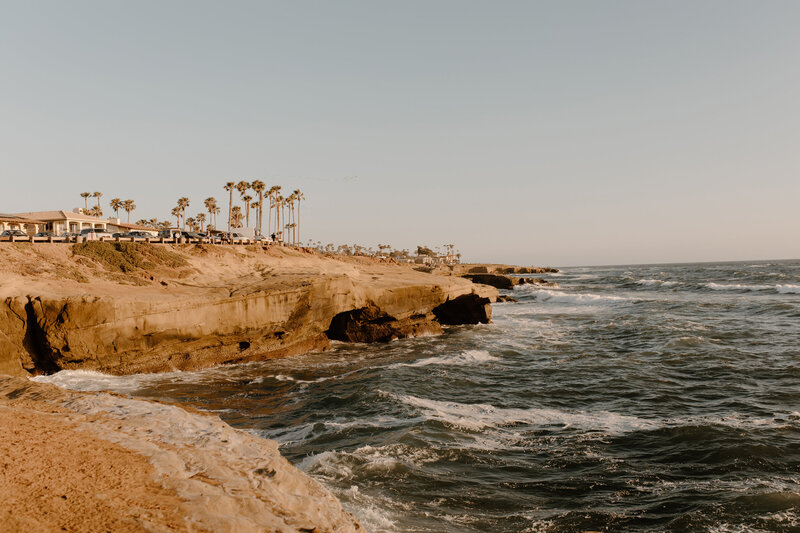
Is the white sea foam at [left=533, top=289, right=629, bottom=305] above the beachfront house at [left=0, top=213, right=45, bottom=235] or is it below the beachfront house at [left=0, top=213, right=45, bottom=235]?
below

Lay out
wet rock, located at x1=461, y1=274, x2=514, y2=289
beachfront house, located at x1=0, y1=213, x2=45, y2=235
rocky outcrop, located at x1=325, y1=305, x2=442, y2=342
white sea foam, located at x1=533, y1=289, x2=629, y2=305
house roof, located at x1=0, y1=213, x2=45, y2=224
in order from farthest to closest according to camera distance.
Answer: wet rock, located at x1=461, y1=274, x2=514, y2=289
white sea foam, located at x1=533, y1=289, x2=629, y2=305
beachfront house, located at x1=0, y1=213, x2=45, y2=235
house roof, located at x1=0, y1=213, x2=45, y2=224
rocky outcrop, located at x1=325, y1=305, x2=442, y2=342

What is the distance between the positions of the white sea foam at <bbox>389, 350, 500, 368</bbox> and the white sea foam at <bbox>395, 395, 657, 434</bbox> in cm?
652

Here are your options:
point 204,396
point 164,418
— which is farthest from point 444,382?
point 164,418

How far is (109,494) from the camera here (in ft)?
18.8

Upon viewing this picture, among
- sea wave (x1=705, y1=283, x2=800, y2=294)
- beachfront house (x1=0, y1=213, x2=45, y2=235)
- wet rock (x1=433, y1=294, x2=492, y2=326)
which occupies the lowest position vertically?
wet rock (x1=433, y1=294, x2=492, y2=326)

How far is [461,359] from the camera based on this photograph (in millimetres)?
23984

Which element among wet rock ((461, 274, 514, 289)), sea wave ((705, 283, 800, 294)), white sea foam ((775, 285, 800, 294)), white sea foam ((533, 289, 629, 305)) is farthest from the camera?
wet rock ((461, 274, 514, 289))

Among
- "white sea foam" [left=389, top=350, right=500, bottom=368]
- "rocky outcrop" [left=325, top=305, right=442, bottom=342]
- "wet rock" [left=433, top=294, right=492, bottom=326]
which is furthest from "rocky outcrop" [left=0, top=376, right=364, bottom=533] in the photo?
"wet rock" [left=433, top=294, right=492, bottom=326]

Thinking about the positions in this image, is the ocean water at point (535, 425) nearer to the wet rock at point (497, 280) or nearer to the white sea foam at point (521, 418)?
the white sea foam at point (521, 418)

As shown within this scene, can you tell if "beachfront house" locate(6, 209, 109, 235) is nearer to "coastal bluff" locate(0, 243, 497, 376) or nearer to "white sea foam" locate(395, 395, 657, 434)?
"coastal bluff" locate(0, 243, 497, 376)

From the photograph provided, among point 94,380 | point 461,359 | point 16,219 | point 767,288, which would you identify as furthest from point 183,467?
point 767,288

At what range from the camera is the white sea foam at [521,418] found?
14.2 m

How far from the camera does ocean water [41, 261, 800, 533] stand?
9453mm

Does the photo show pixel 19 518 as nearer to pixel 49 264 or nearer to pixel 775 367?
pixel 49 264
